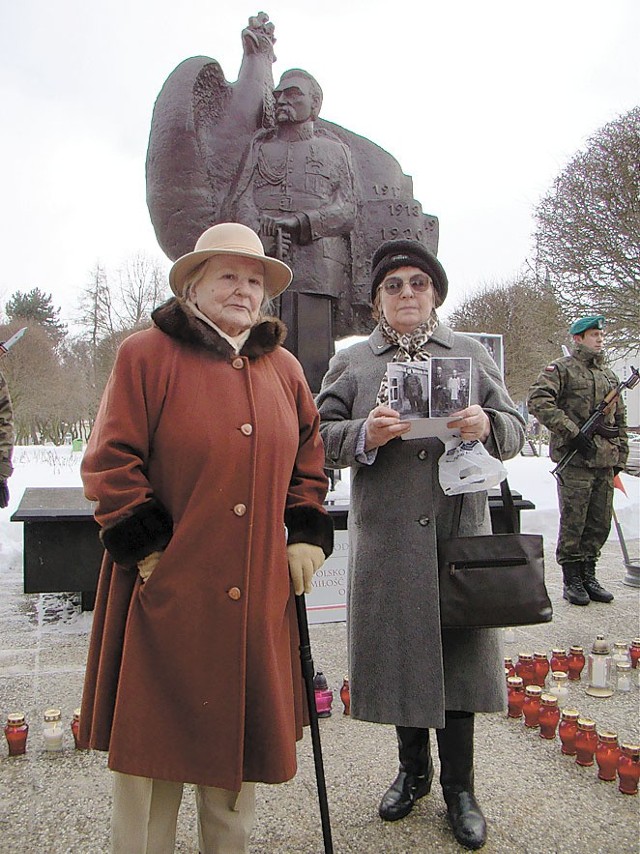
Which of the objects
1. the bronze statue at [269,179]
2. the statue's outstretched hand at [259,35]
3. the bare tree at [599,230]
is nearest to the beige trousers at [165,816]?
the bronze statue at [269,179]

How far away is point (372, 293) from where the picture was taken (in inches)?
98.3

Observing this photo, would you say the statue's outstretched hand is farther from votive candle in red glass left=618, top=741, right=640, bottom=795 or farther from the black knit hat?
votive candle in red glass left=618, top=741, right=640, bottom=795

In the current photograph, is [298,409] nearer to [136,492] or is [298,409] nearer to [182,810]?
[136,492]

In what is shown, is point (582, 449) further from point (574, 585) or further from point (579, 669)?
point (579, 669)

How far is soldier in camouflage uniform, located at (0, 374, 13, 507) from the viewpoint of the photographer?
482 cm

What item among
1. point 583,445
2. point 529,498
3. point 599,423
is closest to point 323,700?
point 583,445

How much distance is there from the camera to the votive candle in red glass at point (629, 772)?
2.55 metres

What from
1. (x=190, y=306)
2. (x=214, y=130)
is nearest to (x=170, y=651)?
(x=190, y=306)

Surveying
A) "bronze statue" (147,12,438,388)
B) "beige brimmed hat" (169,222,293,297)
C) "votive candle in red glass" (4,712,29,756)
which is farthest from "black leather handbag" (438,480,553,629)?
"bronze statue" (147,12,438,388)

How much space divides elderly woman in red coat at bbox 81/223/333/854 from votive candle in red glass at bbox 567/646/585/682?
2433mm

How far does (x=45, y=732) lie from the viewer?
292 centimetres

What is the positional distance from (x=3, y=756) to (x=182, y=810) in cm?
89

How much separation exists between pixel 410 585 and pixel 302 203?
3.75 meters

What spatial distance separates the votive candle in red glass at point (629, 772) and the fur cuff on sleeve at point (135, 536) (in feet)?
6.36
